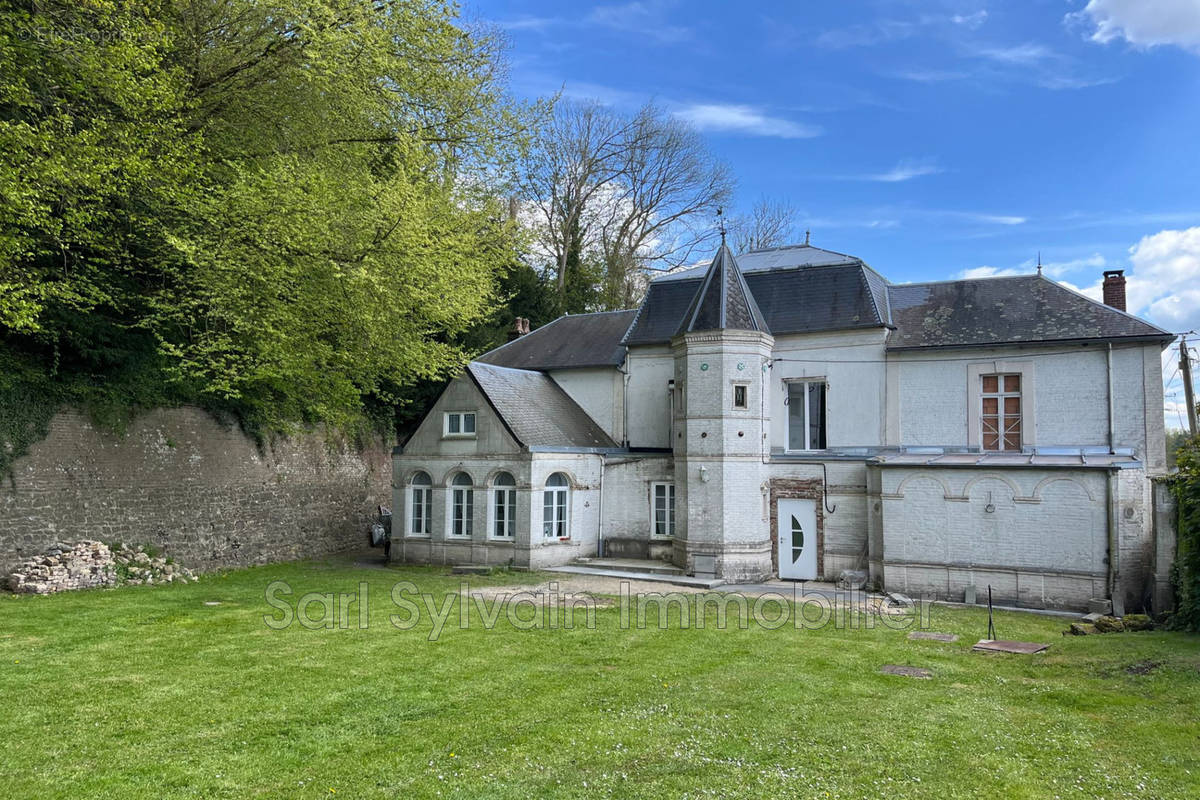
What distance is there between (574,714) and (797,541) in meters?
11.8

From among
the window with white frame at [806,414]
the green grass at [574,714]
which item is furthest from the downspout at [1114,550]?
the window with white frame at [806,414]

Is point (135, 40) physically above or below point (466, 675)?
above

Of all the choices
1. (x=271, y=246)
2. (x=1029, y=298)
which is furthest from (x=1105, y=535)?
(x=271, y=246)

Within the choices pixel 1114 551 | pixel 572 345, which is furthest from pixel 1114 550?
pixel 572 345

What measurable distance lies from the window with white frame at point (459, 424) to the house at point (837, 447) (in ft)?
0.17

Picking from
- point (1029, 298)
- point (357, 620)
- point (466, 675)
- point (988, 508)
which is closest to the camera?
point (466, 675)

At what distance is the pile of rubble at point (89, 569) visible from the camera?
13.2 m

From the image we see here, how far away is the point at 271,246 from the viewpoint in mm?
13258

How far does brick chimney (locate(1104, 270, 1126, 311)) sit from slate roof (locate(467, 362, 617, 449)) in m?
12.5

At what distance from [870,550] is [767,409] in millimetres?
4021

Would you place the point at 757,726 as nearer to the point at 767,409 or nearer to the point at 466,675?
the point at 466,675

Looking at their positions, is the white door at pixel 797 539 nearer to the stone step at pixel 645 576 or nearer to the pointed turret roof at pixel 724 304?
the stone step at pixel 645 576

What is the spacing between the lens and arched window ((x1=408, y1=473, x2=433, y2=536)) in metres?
19.3

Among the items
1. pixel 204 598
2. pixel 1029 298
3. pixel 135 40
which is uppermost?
pixel 135 40
